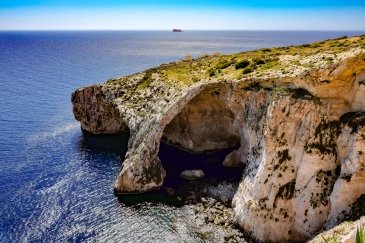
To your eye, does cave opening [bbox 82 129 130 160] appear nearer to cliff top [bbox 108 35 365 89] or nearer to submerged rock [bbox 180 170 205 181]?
cliff top [bbox 108 35 365 89]

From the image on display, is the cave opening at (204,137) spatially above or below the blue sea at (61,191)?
above

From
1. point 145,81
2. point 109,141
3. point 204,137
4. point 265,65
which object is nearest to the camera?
point 265,65

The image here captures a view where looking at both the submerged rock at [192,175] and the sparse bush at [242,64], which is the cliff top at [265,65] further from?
the submerged rock at [192,175]

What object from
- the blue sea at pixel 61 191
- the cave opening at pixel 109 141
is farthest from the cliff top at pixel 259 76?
the blue sea at pixel 61 191

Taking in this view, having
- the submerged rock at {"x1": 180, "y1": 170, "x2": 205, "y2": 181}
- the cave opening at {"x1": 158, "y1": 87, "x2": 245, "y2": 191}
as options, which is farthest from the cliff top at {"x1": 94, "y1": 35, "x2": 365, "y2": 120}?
the submerged rock at {"x1": 180, "y1": 170, "x2": 205, "y2": 181}

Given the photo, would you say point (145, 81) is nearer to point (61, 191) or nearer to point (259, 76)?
point (61, 191)

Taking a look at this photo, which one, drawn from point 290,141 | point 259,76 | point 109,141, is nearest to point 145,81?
point 109,141
